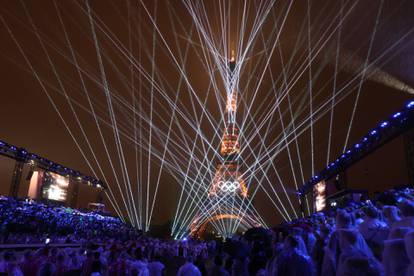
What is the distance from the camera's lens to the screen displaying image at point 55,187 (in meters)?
35.4

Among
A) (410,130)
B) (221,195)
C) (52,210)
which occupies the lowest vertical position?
(52,210)

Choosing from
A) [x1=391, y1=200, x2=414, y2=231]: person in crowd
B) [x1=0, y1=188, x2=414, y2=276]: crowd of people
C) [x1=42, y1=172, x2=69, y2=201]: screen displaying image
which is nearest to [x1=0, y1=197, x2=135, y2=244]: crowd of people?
[x1=42, y1=172, x2=69, y2=201]: screen displaying image

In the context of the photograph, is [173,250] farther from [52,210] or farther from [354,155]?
[52,210]

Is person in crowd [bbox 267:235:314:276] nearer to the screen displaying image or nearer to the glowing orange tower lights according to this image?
the screen displaying image

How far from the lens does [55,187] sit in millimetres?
37031

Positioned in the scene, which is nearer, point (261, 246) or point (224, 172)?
point (261, 246)

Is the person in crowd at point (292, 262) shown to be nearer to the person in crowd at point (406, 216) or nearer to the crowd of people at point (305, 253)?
the crowd of people at point (305, 253)

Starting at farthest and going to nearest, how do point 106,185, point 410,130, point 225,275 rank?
point 106,185, point 410,130, point 225,275

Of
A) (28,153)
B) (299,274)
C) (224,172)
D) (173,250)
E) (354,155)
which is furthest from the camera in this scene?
(224,172)

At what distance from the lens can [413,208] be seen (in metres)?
4.75

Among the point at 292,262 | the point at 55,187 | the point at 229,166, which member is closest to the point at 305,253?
the point at 292,262

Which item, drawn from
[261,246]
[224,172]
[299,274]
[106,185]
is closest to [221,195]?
[224,172]

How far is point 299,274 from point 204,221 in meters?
70.6

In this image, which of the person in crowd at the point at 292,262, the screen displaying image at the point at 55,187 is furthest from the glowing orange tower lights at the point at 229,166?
the person in crowd at the point at 292,262
